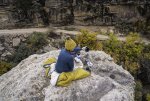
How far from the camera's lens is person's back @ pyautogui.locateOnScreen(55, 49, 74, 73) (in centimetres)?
1494

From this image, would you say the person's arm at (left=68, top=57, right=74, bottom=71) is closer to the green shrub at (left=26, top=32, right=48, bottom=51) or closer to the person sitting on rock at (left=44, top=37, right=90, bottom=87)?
the person sitting on rock at (left=44, top=37, right=90, bottom=87)

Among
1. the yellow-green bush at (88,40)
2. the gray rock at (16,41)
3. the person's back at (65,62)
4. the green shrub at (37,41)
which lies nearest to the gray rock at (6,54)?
the gray rock at (16,41)

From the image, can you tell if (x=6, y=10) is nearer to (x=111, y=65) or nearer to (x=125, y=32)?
(x=125, y=32)

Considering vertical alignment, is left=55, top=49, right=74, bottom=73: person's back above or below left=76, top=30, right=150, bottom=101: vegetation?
above

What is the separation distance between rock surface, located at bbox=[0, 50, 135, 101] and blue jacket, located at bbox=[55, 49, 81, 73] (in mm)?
724

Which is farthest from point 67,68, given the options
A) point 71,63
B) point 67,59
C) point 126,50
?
point 126,50

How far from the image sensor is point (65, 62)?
14953 millimetres

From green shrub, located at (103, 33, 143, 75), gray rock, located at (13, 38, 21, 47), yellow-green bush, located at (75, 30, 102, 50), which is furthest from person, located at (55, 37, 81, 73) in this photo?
gray rock, located at (13, 38, 21, 47)

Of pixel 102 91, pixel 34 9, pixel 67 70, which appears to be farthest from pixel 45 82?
pixel 34 9

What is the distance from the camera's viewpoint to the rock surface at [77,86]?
15.2 metres

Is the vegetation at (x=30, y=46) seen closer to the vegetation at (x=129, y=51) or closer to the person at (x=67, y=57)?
the vegetation at (x=129, y=51)

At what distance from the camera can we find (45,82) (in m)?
15.8

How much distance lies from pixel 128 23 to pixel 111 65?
1341 centimetres

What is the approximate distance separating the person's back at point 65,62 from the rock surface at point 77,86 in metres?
0.73
